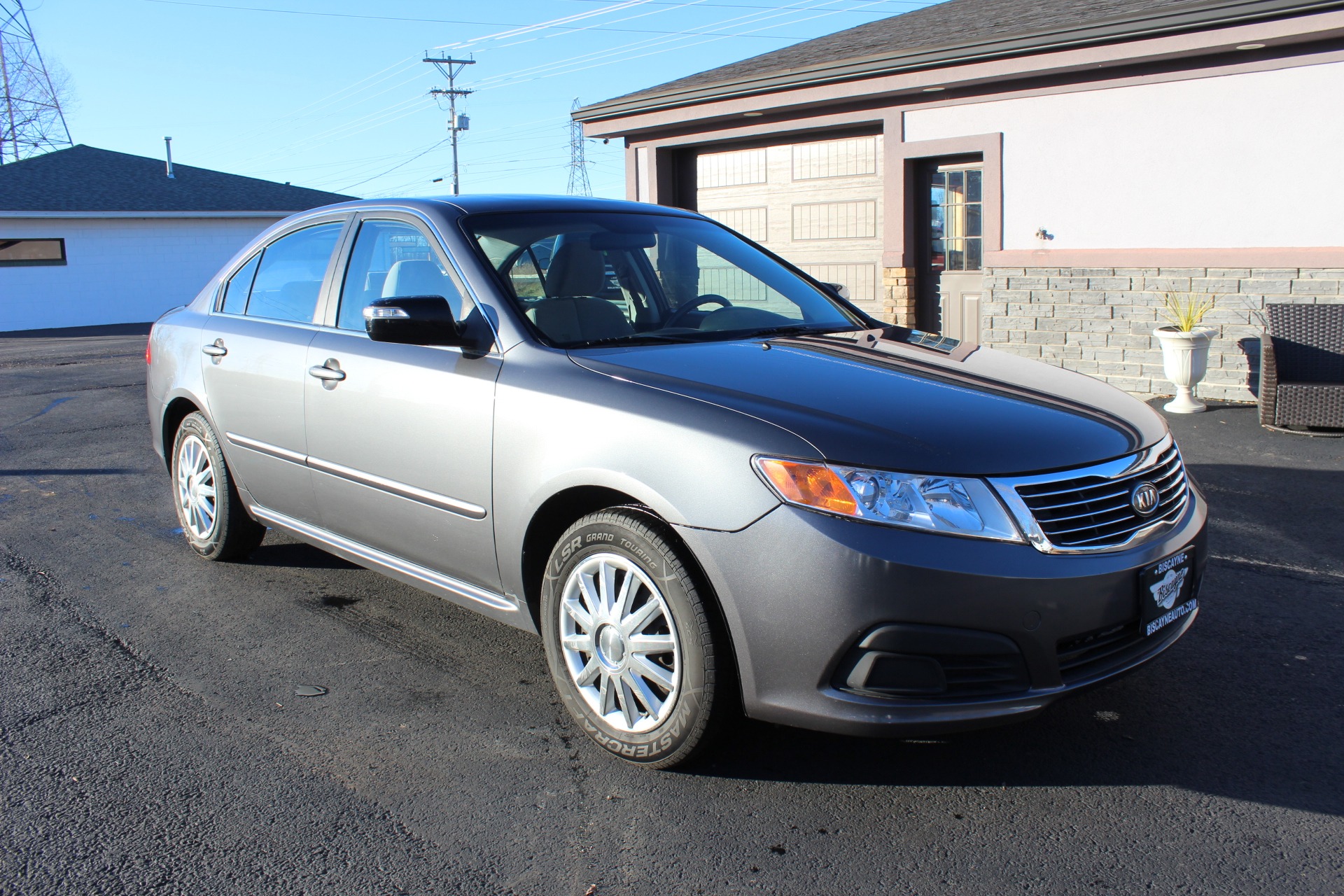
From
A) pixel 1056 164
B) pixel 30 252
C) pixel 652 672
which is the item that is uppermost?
pixel 30 252

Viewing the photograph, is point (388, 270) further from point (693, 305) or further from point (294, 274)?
point (693, 305)

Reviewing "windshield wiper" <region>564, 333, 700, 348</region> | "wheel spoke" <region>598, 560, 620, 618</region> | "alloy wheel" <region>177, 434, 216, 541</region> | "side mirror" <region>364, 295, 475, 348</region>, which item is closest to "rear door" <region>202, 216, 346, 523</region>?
"alloy wheel" <region>177, 434, 216, 541</region>

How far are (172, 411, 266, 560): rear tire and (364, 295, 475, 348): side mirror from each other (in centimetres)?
183

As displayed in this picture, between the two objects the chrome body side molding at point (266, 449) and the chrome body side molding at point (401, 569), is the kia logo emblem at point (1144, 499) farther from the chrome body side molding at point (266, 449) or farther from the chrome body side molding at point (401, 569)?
the chrome body side molding at point (266, 449)

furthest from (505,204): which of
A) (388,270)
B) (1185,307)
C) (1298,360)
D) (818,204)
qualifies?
(818,204)

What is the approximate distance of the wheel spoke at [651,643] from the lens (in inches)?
117

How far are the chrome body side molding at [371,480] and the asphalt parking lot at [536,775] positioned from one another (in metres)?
0.65

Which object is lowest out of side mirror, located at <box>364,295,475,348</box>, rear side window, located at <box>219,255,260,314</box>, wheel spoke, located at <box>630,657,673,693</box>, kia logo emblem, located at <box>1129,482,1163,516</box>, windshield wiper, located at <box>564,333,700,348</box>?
wheel spoke, located at <box>630,657,673,693</box>

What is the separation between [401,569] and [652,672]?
1327 millimetres

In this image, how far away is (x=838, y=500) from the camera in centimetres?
265

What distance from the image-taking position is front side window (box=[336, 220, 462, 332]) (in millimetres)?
3951

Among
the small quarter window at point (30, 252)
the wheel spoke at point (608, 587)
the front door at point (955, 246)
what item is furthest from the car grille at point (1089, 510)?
the small quarter window at point (30, 252)

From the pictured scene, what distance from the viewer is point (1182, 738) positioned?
3256 mm

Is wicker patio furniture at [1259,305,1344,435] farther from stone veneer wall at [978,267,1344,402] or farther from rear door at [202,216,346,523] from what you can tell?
rear door at [202,216,346,523]
